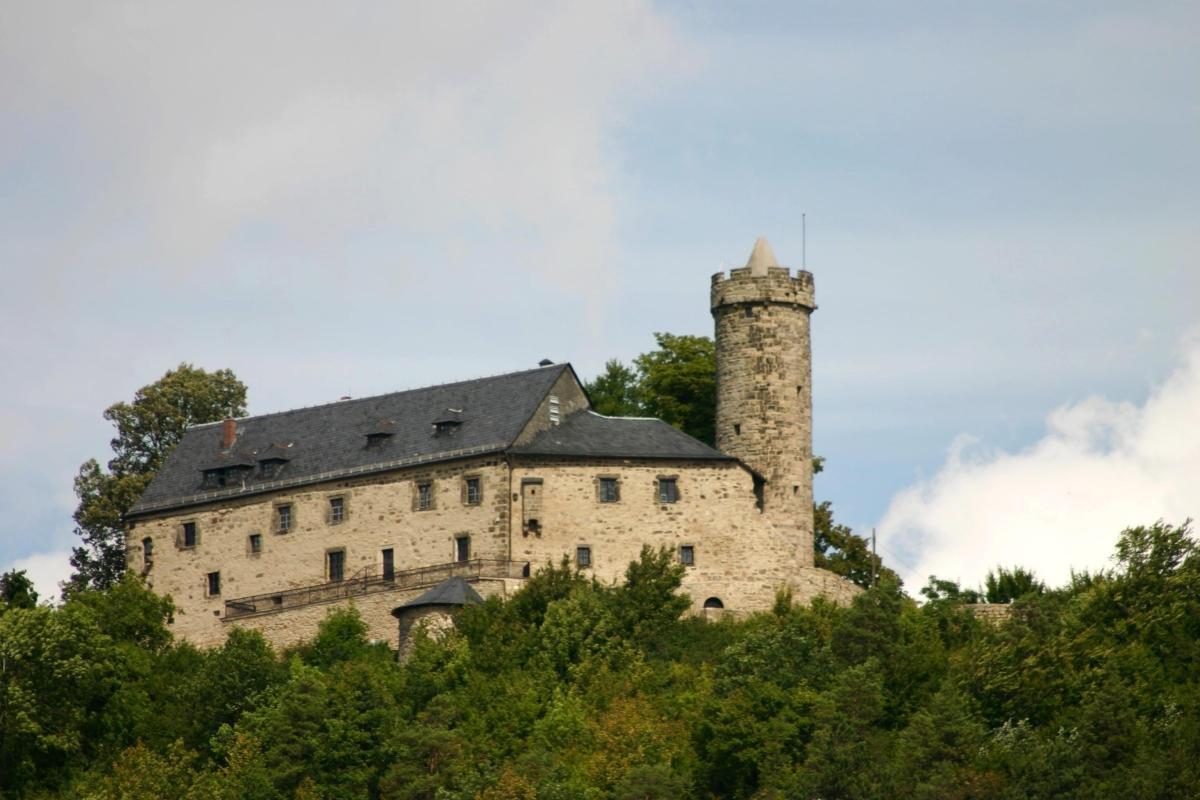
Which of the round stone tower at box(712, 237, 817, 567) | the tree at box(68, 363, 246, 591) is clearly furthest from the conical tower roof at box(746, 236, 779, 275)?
the tree at box(68, 363, 246, 591)

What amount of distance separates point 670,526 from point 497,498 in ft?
16.0

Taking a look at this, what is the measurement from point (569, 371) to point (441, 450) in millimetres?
→ 4926

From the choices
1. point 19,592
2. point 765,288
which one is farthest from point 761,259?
point 19,592

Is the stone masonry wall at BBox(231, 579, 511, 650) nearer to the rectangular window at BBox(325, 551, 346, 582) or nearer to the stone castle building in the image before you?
the stone castle building

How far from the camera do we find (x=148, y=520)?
8394 centimetres

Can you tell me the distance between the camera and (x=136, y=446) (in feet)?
309

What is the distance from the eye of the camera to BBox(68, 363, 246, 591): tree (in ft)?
302

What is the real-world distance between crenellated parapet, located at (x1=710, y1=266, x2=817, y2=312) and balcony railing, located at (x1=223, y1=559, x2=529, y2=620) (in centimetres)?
1041

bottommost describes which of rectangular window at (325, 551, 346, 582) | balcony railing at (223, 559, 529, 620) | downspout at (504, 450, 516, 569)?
balcony railing at (223, 559, 529, 620)

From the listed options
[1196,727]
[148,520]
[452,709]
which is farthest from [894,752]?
[148,520]

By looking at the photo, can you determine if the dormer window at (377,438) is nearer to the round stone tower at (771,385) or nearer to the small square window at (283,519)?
the small square window at (283,519)

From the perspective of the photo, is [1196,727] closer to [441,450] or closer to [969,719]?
[969,719]

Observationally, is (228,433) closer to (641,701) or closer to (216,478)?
(216,478)

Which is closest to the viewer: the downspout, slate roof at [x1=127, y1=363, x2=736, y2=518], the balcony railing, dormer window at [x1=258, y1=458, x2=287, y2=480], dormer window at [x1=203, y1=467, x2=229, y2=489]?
the balcony railing
